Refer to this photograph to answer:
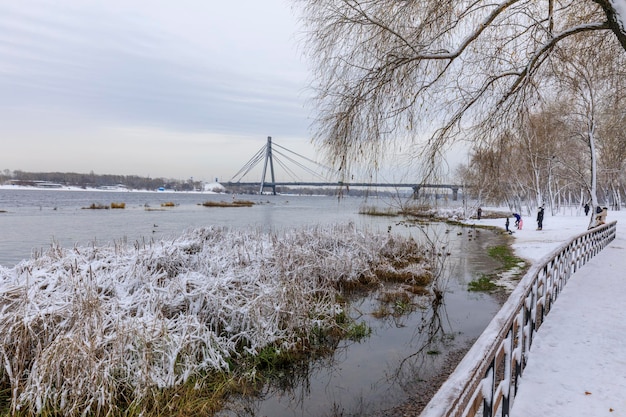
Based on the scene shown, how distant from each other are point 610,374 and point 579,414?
2.95ft

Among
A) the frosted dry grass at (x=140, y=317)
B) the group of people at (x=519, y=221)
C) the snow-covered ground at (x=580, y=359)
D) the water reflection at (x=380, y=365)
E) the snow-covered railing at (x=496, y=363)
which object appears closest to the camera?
the snow-covered railing at (x=496, y=363)

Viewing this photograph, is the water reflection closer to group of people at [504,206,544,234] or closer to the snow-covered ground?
the snow-covered ground

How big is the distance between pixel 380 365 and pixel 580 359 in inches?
103

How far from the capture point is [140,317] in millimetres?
5582

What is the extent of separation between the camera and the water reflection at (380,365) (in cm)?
458

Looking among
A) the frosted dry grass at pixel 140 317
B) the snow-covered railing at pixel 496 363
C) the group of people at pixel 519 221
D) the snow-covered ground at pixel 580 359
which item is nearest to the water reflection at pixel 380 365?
the frosted dry grass at pixel 140 317

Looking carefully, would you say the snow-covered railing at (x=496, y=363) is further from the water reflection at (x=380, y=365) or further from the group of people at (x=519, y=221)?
the group of people at (x=519, y=221)

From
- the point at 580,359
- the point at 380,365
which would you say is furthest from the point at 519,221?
the point at 580,359

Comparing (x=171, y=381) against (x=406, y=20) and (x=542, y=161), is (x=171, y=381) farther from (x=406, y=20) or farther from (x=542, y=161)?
(x=542, y=161)

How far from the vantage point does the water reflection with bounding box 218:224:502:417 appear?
15.0 ft

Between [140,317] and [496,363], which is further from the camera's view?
[140,317]

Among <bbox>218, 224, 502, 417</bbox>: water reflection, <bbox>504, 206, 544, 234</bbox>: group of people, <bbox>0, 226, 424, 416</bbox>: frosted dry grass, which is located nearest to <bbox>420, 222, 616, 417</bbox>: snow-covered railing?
<bbox>218, 224, 502, 417</bbox>: water reflection

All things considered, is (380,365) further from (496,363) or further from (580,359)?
(496,363)

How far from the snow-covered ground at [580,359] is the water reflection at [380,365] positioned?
153 centimetres
